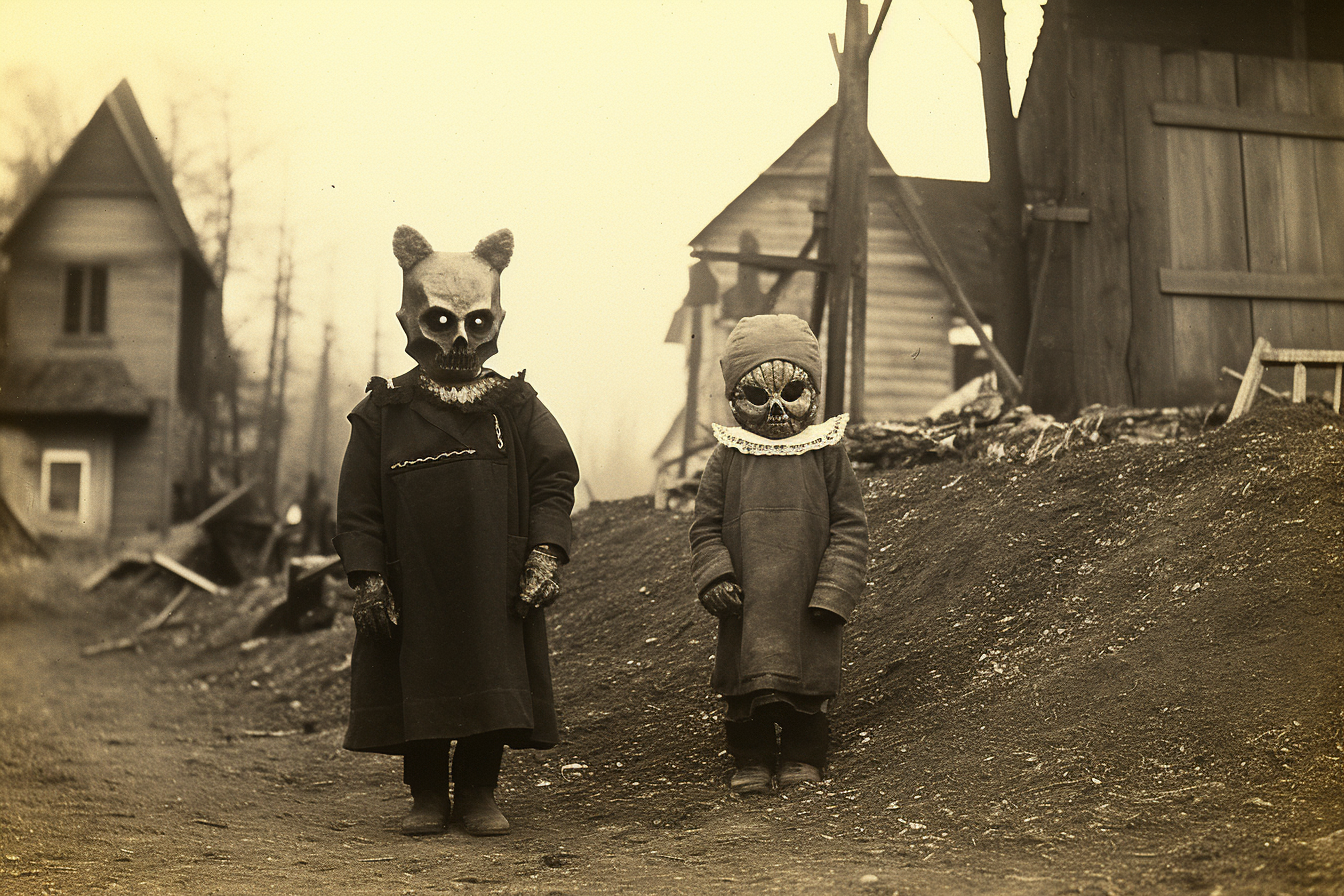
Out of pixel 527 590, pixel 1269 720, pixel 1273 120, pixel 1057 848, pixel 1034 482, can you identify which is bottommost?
pixel 1057 848

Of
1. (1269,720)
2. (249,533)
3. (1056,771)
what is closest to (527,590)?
(1056,771)

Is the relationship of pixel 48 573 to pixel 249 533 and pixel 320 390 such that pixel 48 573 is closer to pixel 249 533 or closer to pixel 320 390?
pixel 249 533

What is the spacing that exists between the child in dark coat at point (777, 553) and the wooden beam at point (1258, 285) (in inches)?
179

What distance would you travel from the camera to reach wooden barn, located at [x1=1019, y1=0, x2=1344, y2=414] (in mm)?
7918

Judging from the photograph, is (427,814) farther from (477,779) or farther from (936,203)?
(936,203)

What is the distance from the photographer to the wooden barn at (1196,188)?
7918 mm

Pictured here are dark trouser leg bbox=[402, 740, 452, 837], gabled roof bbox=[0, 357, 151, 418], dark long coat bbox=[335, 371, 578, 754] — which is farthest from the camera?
gabled roof bbox=[0, 357, 151, 418]

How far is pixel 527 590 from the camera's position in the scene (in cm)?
402

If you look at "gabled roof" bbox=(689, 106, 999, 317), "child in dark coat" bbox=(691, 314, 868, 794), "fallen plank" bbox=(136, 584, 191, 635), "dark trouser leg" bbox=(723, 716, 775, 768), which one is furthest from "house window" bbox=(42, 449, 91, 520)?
"dark trouser leg" bbox=(723, 716, 775, 768)

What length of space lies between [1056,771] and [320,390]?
18.6 meters

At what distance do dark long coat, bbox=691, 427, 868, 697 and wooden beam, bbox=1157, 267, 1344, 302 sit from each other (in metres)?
4.60

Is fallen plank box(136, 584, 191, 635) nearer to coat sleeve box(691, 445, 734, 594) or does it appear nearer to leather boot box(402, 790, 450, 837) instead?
leather boot box(402, 790, 450, 837)

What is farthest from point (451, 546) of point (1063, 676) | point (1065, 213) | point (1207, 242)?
point (1207, 242)

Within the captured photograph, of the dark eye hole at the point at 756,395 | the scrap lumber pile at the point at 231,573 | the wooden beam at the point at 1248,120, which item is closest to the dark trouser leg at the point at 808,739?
the dark eye hole at the point at 756,395
